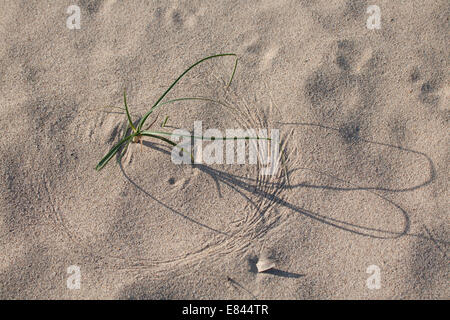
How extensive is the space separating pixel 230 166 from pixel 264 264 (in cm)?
48

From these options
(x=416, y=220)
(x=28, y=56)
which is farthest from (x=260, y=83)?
(x=28, y=56)

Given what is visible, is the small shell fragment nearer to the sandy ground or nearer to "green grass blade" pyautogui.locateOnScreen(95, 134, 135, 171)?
the sandy ground

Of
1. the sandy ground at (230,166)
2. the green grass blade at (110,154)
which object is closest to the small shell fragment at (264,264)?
the sandy ground at (230,166)

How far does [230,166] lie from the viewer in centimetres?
184

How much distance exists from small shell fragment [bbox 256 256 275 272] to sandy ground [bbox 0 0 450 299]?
Result: 0.08ft

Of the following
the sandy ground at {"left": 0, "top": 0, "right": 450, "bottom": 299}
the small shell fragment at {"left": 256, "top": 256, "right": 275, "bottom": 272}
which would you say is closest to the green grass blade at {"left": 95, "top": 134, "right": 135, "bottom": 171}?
the sandy ground at {"left": 0, "top": 0, "right": 450, "bottom": 299}

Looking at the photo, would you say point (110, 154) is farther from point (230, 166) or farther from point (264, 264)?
point (264, 264)

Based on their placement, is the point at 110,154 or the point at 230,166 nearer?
the point at 110,154

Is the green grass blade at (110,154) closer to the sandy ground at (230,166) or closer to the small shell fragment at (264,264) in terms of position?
the sandy ground at (230,166)

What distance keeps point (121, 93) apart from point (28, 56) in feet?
1.72

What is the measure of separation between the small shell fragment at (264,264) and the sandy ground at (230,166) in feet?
0.08

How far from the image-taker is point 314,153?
6.08 feet

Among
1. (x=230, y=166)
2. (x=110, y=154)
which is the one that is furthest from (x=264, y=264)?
(x=110, y=154)

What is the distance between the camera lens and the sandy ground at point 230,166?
1.75 meters
